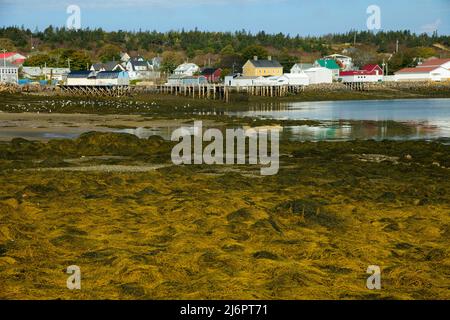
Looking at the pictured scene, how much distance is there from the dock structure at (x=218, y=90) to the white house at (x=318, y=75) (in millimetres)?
20327

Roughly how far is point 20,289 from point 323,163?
13.3 metres

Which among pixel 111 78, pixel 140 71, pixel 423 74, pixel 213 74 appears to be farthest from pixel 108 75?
pixel 423 74

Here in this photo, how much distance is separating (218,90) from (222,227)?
3102 inches

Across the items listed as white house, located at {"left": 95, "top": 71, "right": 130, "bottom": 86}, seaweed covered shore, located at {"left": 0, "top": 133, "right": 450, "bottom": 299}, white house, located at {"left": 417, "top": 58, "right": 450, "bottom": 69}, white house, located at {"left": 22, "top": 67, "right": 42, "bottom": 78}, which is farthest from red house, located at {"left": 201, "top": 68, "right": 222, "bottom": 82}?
seaweed covered shore, located at {"left": 0, "top": 133, "right": 450, "bottom": 299}

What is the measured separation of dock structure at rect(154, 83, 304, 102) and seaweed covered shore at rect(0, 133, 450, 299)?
2454 inches

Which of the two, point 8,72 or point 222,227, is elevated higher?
point 8,72

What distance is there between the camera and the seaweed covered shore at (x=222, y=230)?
7.81m

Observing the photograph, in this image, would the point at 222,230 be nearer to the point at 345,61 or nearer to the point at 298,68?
the point at 298,68

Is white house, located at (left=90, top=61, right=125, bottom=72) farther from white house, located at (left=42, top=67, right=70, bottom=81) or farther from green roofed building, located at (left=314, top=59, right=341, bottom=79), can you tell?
green roofed building, located at (left=314, top=59, right=341, bottom=79)

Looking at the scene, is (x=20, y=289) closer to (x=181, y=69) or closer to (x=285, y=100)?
(x=285, y=100)

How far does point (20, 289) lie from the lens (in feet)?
24.6

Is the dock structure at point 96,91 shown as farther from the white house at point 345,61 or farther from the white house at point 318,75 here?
the white house at point 345,61

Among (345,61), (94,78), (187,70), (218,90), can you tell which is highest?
(345,61)

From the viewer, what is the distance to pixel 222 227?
35.0 ft
